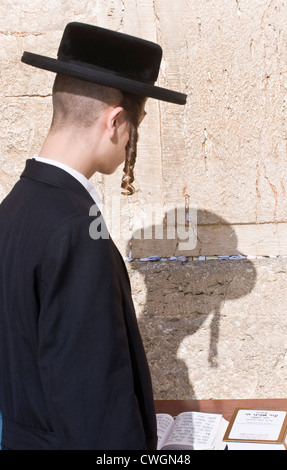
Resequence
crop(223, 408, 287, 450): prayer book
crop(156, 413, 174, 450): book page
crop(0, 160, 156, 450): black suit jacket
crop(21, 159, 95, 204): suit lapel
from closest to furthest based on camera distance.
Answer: crop(0, 160, 156, 450): black suit jacket < crop(21, 159, 95, 204): suit lapel < crop(223, 408, 287, 450): prayer book < crop(156, 413, 174, 450): book page

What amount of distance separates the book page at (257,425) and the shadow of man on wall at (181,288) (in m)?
0.70

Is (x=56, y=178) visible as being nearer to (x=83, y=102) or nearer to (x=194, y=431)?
(x=83, y=102)

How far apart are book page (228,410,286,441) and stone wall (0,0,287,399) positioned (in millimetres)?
670

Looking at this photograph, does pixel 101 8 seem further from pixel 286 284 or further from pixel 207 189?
pixel 286 284

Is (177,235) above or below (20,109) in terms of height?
below

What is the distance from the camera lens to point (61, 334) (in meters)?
1.69

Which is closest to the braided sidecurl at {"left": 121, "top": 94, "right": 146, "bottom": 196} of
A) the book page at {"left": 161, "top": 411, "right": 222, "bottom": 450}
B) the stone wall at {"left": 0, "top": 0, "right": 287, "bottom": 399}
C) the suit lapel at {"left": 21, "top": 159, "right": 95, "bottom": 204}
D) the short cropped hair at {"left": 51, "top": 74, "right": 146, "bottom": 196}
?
the short cropped hair at {"left": 51, "top": 74, "right": 146, "bottom": 196}

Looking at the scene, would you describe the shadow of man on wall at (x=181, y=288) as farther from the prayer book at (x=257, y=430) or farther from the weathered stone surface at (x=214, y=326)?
the prayer book at (x=257, y=430)

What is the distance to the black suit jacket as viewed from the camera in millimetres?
1689

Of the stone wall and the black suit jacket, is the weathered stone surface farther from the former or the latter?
the black suit jacket
